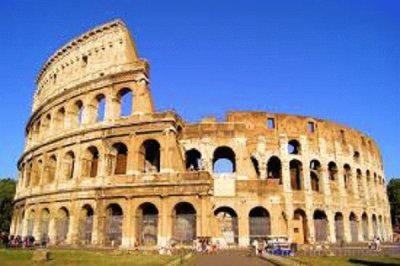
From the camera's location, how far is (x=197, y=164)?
31.4m

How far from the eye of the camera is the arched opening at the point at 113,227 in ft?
82.9

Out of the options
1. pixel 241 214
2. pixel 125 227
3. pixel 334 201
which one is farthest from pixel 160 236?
pixel 334 201

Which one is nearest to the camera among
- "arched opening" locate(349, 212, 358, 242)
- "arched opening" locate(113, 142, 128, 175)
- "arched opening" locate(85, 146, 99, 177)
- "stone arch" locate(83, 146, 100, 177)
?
"arched opening" locate(113, 142, 128, 175)

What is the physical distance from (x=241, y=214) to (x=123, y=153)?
9168 mm

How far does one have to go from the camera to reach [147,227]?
25.5m

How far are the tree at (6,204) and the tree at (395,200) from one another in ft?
162

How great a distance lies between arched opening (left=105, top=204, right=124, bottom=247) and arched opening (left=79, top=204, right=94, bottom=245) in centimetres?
121

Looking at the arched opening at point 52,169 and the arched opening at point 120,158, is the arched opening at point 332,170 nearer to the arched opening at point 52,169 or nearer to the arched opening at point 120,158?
the arched opening at point 120,158

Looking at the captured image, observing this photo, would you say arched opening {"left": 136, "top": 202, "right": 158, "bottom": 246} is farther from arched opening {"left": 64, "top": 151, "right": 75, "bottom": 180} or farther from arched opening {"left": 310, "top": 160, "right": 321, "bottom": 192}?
arched opening {"left": 310, "top": 160, "right": 321, "bottom": 192}

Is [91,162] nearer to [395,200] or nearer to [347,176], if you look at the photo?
[347,176]

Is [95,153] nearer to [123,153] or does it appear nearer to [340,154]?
[123,153]

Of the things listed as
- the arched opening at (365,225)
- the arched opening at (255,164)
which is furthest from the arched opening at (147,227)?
the arched opening at (365,225)

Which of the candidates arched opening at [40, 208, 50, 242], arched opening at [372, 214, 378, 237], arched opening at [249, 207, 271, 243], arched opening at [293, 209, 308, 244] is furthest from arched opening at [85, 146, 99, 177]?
arched opening at [372, 214, 378, 237]

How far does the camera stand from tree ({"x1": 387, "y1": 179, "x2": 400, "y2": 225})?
173ft
